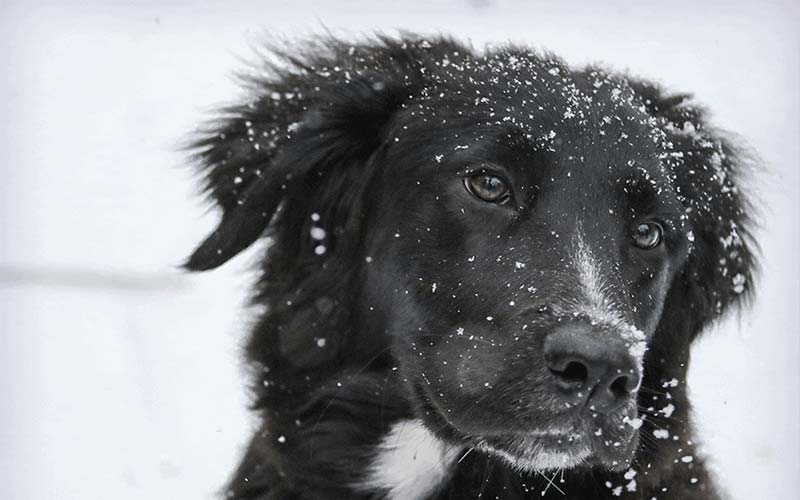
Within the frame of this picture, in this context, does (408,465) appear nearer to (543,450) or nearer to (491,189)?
(543,450)

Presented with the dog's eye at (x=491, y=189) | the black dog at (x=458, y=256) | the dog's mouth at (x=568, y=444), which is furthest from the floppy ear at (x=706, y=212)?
the dog's mouth at (x=568, y=444)

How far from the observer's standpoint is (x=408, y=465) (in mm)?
3732

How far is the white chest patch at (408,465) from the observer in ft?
12.2

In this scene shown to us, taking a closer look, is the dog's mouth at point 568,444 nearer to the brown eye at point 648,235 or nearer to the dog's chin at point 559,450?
the dog's chin at point 559,450

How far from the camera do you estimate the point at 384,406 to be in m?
3.68

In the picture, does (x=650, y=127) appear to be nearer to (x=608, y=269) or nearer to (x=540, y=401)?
(x=608, y=269)

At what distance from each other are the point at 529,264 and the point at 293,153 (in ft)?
3.02

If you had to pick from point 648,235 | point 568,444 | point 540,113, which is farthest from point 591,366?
point 540,113

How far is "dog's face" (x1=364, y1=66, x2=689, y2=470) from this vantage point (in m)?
3.10

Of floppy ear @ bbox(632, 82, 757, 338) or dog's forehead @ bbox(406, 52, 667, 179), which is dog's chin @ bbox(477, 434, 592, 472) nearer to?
dog's forehead @ bbox(406, 52, 667, 179)

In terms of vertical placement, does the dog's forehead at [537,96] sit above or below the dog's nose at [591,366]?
above

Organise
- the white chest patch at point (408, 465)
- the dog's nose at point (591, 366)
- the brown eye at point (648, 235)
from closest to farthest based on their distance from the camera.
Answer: the dog's nose at point (591, 366)
the brown eye at point (648, 235)
the white chest patch at point (408, 465)

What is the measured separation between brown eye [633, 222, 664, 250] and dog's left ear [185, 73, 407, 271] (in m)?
0.90

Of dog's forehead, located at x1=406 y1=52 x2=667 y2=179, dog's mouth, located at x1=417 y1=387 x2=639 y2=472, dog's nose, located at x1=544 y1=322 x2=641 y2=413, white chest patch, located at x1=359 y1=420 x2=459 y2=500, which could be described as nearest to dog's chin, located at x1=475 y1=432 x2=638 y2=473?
dog's mouth, located at x1=417 y1=387 x2=639 y2=472
